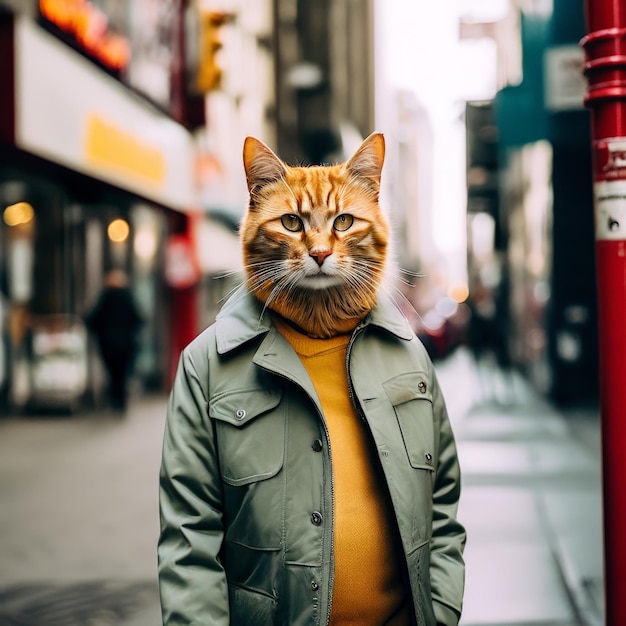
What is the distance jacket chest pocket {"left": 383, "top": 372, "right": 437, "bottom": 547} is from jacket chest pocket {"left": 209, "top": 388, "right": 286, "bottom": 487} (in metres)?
0.32

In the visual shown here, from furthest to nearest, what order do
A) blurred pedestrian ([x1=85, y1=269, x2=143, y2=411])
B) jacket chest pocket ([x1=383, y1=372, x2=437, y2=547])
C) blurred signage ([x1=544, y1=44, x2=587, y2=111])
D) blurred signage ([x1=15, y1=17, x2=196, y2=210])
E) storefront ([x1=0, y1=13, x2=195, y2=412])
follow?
blurred pedestrian ([x1=85, y1=269, x2=143, y2=411]) < storefront ([x1=0, y1=13, x2=195, y2=412]) < blurred signage ([x1=15, y1=17, x2=196, y2=210]) < blurred signage ([x1=544, y1=44, x2=587, y2=111]) < jacket chest pocket ([x1=383, y1=372, x2=437, y2=547])

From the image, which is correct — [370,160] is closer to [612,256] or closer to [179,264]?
[612,256]

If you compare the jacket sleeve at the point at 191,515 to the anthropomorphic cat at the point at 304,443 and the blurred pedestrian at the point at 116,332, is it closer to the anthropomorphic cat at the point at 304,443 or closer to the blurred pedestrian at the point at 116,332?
the anthropomorphic cat at the point at 304,443

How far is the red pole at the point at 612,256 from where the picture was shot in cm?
329

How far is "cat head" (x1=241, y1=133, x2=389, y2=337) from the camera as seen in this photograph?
2332 millimetres

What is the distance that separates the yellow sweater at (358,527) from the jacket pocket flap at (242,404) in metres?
0.14

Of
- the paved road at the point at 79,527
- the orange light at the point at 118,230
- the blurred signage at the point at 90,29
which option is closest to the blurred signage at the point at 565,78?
the paved road at the point at 79,527

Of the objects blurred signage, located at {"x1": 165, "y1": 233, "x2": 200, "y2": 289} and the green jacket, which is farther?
blurred signage, located at {"x1": 165, "y1": 233, "x2": 200, "y2": 289}

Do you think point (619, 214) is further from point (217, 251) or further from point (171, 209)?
point (217, 251)

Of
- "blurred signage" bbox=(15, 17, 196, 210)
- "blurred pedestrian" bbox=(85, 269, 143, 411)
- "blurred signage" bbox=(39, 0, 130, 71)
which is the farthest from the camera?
"blurred pedestrian" bbox=(85, 269, 143, 411)

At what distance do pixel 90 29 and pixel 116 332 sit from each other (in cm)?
431

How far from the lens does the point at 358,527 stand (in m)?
2.26

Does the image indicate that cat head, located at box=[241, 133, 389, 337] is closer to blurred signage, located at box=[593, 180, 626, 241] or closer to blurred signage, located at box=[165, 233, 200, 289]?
Answer: blurred signage, located at box=[593, 180, 626, 241]

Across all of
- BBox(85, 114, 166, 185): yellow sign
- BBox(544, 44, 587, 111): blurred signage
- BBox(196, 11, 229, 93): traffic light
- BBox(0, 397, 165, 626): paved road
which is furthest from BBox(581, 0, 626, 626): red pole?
BBox(196, 11, 229, 93): traffic light
